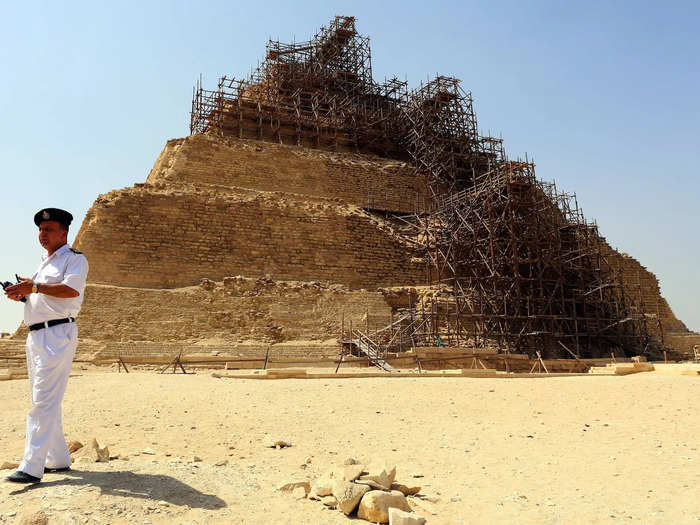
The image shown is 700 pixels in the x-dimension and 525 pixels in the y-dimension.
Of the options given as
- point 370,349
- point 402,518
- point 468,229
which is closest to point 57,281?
point 402,518

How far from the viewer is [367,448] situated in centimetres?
570

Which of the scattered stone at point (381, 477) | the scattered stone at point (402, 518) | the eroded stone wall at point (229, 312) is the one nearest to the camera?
the scattered stone at point (402, 518)

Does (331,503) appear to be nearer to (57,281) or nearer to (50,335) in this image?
(50,335)

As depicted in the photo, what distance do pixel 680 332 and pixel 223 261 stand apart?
2403 cm

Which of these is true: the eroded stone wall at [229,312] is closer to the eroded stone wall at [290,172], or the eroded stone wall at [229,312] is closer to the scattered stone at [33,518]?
the eroded stone wall at [290,172]

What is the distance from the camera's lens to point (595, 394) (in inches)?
400

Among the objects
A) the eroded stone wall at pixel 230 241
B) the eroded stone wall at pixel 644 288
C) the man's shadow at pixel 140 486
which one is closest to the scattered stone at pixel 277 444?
the man's shadow at pixel 140 486

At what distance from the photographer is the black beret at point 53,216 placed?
13.8 feet

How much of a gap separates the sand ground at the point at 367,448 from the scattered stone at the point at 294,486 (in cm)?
9

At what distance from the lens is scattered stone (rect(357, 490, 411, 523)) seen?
137 inches

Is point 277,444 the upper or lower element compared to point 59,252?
lower

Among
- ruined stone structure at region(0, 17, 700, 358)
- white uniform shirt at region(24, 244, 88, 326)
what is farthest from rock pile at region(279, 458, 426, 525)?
ruined stone structure at region(0, 17, 700, 358)

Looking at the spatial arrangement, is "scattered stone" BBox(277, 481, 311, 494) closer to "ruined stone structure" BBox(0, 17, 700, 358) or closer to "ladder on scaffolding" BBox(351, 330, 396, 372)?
"ladder on scaffolding" BBox(351, 330, 396, 372)

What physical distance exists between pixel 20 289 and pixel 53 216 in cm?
59
